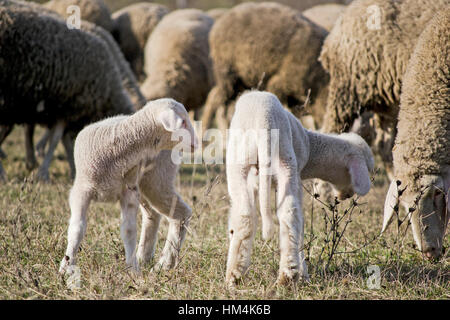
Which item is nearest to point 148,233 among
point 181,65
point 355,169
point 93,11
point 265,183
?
point 265,183

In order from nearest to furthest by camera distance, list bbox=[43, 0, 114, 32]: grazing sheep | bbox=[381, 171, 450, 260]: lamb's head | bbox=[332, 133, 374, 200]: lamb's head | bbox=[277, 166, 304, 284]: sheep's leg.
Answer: bbox=[277, 166, 304, 284]: sheep's leg, bbox=[332, 133, 374, 200]: lamb's head, bbox=[381, 171, 450, 260]: lamb's head, bbox=[43, 0, 114, 32]: grazing sheep

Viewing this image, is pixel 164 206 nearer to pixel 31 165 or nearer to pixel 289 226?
pixel 289 226

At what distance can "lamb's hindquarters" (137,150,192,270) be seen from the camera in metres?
3.60

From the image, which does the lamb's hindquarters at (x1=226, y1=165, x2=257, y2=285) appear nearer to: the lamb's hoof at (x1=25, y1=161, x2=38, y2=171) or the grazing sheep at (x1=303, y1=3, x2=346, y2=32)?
the lamb's hoof at (x1=25, y1=161, x2=38, y2=171)

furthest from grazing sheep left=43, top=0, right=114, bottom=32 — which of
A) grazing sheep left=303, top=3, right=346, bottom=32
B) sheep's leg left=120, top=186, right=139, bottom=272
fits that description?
sheep's leg left=120, top=186, right=139, bottom=272

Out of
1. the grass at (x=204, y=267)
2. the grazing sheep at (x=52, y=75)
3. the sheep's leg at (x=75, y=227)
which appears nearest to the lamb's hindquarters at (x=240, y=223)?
the grass at (x=204, y=267)

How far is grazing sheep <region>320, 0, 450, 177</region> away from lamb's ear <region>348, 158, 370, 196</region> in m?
1.59

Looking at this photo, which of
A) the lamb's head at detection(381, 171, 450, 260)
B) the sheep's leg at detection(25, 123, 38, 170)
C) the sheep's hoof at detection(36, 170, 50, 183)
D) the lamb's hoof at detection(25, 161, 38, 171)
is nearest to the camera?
the lamb's head at detection(381, 171, 450, 260)

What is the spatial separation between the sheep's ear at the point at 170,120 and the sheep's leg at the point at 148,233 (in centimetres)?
76

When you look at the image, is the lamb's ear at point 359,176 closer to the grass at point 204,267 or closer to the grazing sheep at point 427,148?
the grass at point 204,267

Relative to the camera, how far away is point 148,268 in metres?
3.71

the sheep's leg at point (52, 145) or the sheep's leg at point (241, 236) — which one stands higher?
the sheep's leg at point (241, 236)

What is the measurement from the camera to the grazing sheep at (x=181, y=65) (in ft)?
34.9
